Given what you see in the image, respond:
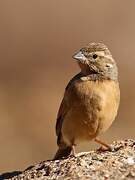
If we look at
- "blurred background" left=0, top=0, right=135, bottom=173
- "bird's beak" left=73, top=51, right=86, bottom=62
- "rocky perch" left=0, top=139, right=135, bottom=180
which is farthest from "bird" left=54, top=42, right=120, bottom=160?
"blurred background" left=0, top=0, right=135, bottom=173

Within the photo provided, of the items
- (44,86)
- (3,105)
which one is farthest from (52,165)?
(44,86)

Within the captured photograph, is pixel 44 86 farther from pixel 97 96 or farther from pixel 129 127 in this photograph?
pixel 97 96

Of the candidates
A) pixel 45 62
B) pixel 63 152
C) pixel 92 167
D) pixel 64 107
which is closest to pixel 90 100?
pixel 64 107

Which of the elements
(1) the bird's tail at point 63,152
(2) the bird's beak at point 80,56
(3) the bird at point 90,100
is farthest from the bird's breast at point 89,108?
(1) the bird's tail at point 63,152

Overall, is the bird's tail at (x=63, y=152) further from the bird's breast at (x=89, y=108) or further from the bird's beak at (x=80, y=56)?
the bird's beak at (x=80, y=56)

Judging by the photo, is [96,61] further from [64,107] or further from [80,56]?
[64,107]

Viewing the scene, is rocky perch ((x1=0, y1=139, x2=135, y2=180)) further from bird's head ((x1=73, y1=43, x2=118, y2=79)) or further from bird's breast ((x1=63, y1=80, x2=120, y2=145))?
bird's head ((x1=73, y1=43, x2=118, y2=79))
